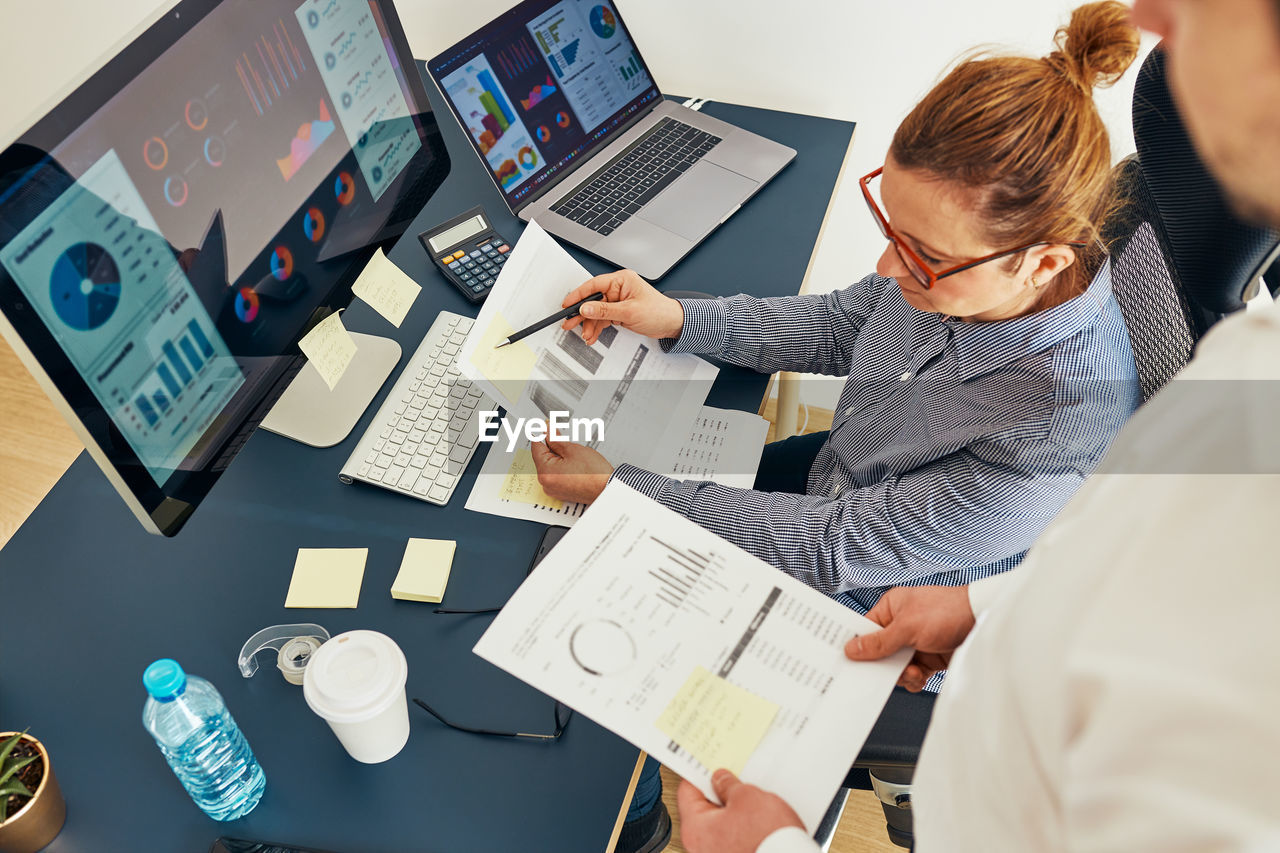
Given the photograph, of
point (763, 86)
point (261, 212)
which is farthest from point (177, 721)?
point (763, 86)

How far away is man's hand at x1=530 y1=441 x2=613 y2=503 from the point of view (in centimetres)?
103

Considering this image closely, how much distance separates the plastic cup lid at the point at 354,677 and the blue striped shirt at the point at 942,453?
38 centimetres

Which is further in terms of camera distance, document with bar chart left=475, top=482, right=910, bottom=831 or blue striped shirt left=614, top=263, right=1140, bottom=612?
blue striped shirt left=614, top=263, right=1140, bottom=612

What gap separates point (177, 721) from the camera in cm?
76

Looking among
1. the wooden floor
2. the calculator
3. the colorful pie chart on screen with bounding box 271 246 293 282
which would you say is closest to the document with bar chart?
the colorful pie chart on screen with bounding box 271 246 293 282

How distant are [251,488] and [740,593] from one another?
63 centimetres

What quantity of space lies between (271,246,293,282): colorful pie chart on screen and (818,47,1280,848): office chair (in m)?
0.87

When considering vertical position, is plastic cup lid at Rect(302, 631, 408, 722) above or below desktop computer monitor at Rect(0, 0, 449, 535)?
below

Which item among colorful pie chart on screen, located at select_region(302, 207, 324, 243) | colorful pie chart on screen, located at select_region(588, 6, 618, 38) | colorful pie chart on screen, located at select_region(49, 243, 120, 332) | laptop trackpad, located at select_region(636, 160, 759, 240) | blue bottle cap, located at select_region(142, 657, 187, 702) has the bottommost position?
laptop trackpad, located at select_region(636, 160, 759, 240)

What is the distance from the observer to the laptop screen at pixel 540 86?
52.6 inches

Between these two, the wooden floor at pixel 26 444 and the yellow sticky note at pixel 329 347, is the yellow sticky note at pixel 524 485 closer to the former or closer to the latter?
the yellow sticky note at pixel 329 347

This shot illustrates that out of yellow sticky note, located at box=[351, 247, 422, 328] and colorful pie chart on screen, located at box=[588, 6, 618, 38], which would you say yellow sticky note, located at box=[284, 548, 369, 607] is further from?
colorful pie chart on screen, located at box=[588, 6, 618, 38]

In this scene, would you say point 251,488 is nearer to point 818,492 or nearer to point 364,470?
point 364,470

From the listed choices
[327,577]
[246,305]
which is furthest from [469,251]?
[327,577]
